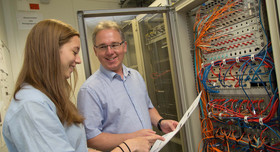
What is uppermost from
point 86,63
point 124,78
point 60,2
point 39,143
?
point 60,2

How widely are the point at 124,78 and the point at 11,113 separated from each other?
2.67 feet

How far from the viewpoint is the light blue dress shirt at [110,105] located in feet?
3.84

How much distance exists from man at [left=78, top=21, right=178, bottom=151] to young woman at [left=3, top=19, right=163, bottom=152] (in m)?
0.29

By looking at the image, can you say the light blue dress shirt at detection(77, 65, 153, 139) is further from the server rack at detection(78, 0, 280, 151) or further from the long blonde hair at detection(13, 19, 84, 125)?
the long blonde hair at detection(13, 19, 84, 125)

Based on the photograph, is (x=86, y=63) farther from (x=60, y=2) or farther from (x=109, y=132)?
(x=60, y=2)

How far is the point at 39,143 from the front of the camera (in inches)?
24.2

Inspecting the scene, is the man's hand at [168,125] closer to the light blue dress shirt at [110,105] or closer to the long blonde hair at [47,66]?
the light blue dress shirt at [110,105]

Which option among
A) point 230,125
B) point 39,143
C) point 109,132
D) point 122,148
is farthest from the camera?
point 230,125

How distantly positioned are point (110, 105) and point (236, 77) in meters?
0.96

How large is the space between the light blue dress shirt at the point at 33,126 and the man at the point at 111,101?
1.59ft

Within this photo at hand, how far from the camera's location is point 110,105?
1237mm

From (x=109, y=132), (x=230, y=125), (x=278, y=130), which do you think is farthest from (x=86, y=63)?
(x=278, y=130)

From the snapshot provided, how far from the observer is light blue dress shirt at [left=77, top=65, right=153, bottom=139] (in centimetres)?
117

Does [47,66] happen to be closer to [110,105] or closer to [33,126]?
[33,126]
